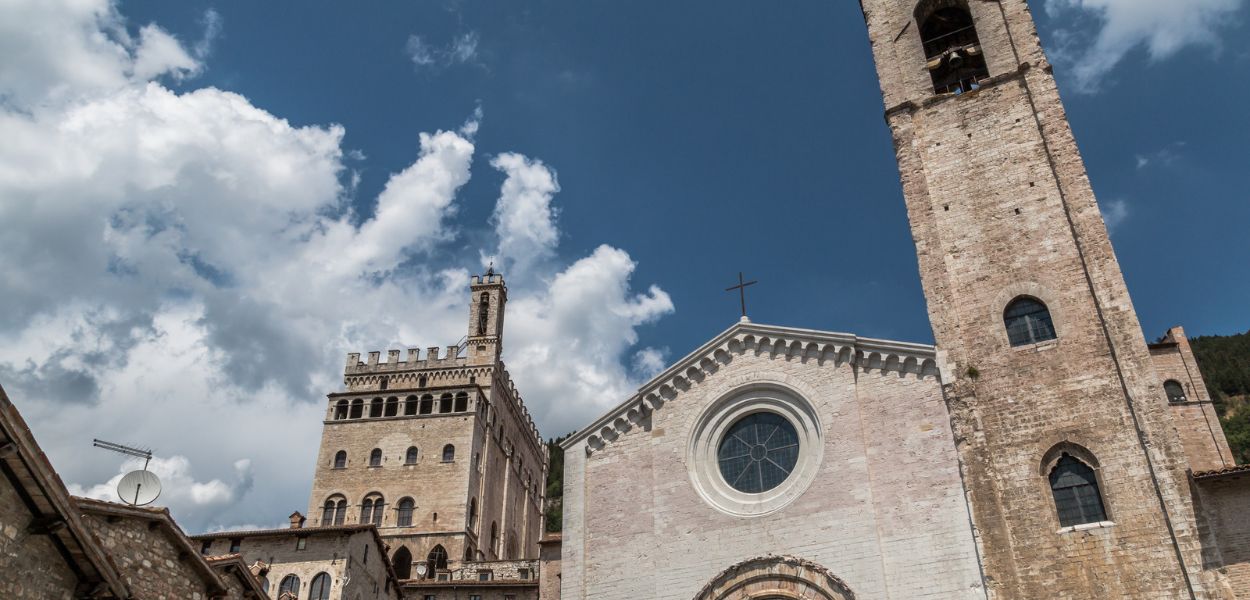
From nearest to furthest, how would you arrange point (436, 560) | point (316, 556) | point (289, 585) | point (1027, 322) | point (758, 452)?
point (1027, 322)
point (758, 452)
point (289, 585)
point (316, 556)
point (436, 560)

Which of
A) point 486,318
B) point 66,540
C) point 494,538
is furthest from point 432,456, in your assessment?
point 66,540

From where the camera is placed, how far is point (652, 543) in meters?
21.1

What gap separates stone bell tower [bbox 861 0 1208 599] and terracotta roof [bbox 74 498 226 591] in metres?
14.5

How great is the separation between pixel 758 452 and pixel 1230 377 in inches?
2869

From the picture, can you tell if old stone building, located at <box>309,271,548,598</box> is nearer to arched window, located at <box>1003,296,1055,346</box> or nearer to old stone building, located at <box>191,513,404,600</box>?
old stone building, located at <box>191,513,404,600</box>

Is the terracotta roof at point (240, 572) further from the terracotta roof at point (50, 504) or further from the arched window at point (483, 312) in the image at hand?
the arched window at point (483, 312)

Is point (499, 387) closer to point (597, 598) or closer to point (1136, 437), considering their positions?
point (597, 598)

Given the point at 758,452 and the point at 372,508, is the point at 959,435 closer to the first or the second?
the point at 758,452

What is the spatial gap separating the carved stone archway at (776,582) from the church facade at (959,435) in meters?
0.04

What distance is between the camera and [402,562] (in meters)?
40.7

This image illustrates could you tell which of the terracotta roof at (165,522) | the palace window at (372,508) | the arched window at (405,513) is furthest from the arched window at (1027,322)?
the palace window at (372,508)

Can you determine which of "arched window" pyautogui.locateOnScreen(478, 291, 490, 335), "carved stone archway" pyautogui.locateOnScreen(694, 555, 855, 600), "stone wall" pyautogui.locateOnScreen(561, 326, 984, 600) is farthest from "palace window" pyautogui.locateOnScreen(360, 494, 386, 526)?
"carved stone archway" pyautogui.locateOnScreen(694, 555, 855, 600)

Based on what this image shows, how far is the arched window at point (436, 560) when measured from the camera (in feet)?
130

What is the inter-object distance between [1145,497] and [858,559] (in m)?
5.77
